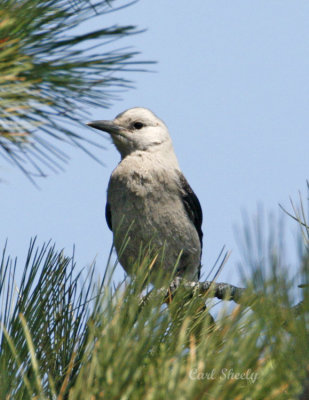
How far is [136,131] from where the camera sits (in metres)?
6.34

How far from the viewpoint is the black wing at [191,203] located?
19.5 ft

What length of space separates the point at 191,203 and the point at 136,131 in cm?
96

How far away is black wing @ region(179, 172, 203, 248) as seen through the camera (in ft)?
19.5

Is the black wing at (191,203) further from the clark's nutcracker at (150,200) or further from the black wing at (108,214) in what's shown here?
the black wing at (108,214)

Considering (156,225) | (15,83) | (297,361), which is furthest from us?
(156,225)

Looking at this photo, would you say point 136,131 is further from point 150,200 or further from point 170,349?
point 170,349

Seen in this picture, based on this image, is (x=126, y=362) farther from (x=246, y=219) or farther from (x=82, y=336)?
(x=82, y=336)

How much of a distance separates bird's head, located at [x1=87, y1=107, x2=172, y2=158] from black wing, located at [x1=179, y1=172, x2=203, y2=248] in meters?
0.53

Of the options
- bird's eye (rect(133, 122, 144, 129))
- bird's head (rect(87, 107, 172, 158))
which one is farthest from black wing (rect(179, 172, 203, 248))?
bird's eye (rect(133, 122, 144, 129))

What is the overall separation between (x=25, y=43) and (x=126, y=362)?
1051mm

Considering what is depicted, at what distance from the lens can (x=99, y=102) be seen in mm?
2203

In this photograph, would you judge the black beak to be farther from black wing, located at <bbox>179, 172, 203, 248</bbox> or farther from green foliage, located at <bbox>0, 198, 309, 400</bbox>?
green foliage, located at <bbox>0, 198, 309, 400</bbox>

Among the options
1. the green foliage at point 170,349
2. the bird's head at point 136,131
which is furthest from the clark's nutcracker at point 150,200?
the green foliage at point 170,349

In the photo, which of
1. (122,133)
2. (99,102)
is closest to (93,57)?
(99,102)
